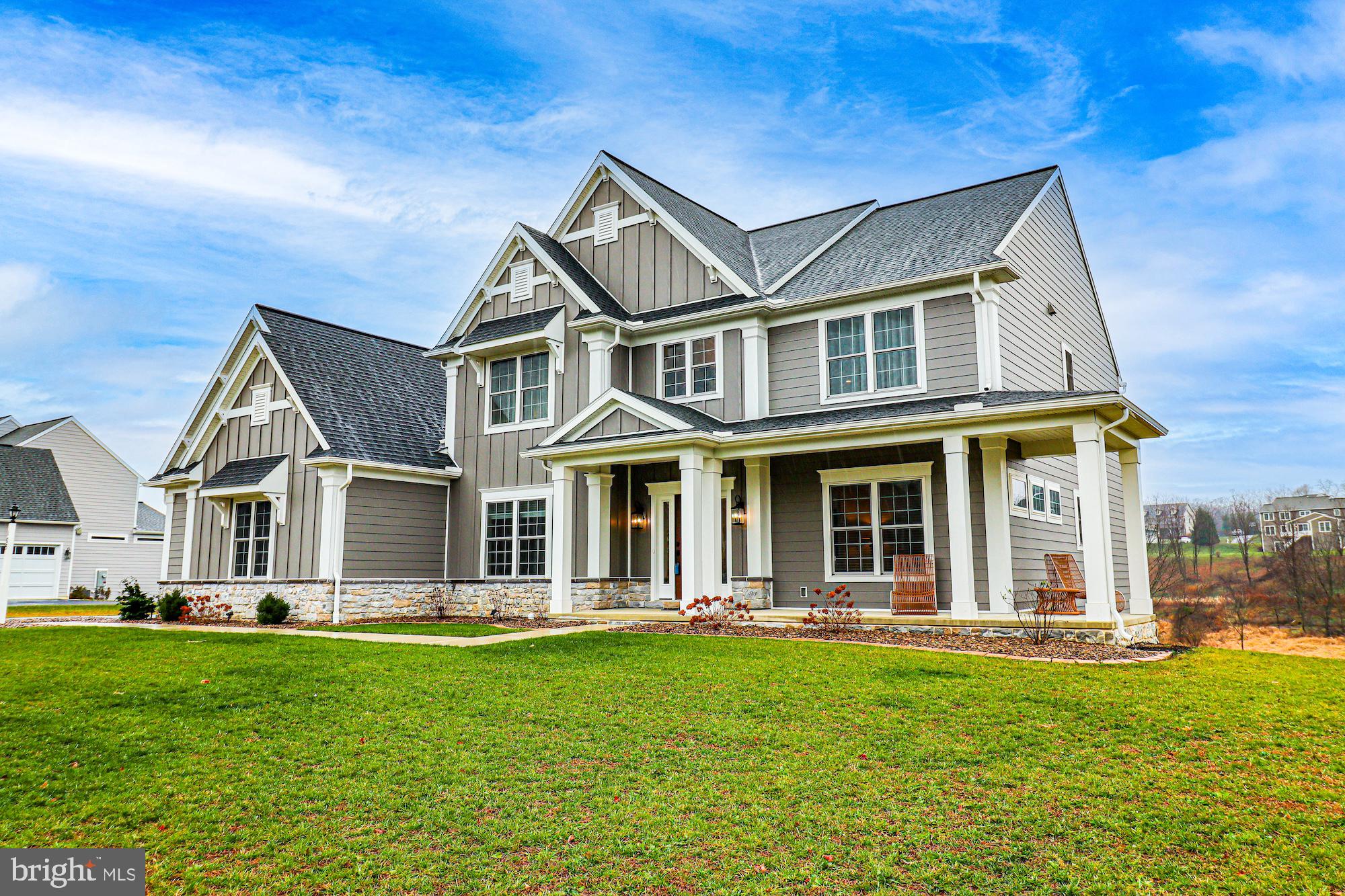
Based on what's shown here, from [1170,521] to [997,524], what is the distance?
161 feet

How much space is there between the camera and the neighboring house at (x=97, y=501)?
36.2 meters

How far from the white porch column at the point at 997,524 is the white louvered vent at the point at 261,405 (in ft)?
51.0

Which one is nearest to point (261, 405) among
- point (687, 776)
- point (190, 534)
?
point (190, 534)

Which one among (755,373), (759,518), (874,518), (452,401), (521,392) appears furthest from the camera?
(452,401)

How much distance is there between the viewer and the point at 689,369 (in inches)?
697

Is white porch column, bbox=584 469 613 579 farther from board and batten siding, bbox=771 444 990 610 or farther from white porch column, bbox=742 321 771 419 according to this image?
board and batten siding, bbox=771 444 990 610

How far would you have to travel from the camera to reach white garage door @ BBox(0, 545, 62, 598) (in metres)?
32.7

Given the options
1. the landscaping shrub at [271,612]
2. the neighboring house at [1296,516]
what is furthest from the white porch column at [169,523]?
the neighboring house at [1296,516]

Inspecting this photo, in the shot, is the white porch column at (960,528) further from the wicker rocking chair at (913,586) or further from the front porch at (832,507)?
the wicker rocking chair at (913,586)

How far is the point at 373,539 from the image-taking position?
18312mm

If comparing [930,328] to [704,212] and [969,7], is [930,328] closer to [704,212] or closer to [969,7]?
[969,7]

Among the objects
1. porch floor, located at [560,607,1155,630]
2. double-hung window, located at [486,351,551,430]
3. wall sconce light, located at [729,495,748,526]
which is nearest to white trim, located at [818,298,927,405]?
wall sconce light, located at [729,495,748,526]

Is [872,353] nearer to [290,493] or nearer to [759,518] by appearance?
[759,518]

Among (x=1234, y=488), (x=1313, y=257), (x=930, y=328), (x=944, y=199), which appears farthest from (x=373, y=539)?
(x=1234, y=488)
